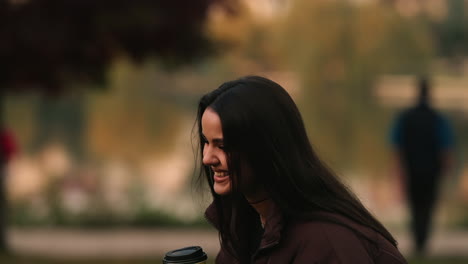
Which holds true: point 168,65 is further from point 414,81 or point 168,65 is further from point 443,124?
point 414,81

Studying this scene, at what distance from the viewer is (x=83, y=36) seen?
31.8ft

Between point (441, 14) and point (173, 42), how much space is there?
6.96 metres

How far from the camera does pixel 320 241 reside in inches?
101

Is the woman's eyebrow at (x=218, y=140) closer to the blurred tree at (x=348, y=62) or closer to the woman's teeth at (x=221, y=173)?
the woman's teeth at (x=221, y=173)

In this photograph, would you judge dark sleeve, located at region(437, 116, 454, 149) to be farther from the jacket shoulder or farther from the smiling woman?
the jacket shoulder

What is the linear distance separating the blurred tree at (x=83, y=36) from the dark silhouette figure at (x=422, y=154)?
227 centimetres

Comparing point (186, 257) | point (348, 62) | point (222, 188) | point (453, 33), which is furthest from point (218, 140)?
point (453, 33)

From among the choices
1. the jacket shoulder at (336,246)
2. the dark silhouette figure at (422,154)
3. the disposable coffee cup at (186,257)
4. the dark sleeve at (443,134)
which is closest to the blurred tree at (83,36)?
the dark silhouette figure at (422,154)

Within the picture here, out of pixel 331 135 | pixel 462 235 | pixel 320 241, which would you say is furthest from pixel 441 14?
pixel 320 241

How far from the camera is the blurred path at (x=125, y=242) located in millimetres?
10078

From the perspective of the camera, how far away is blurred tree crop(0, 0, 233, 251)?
30.7 ft

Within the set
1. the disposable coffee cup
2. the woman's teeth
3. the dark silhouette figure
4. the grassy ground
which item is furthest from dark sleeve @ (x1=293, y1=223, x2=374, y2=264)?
the dark silhouette figure

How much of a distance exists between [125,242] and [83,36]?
254 cm

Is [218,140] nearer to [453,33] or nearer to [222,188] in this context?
[222,188]
